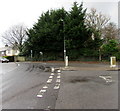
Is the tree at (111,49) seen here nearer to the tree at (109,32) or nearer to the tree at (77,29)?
the tree at (77,29)

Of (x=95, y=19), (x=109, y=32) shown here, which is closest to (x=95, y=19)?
(x=95, y=19)

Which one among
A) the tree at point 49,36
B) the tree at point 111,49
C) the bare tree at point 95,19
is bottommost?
the tree at point 111,49

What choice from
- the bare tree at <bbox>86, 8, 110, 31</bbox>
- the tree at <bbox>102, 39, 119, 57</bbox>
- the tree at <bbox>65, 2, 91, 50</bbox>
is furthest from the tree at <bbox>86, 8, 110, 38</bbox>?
the tree at <bbox>102, 39, 119, 57</bbox>

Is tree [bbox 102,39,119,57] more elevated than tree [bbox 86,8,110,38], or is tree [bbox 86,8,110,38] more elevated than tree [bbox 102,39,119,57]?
tree [bbox 86,8,110,38]

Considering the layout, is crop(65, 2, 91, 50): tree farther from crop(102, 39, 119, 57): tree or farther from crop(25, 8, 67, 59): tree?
crop(102, 39, 119, 57): tree

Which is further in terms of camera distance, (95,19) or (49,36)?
(95,19)

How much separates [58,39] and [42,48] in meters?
5.15

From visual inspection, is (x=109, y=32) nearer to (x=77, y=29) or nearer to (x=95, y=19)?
(x=95, y=19)

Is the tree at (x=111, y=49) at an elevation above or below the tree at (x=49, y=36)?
below

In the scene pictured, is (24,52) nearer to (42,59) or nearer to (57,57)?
(42,59)

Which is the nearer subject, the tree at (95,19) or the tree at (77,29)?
the tree at (77,29)

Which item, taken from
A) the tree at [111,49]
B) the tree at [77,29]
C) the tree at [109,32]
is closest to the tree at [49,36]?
the tree at [77,29]

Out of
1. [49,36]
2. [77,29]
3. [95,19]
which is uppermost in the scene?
[95,19]

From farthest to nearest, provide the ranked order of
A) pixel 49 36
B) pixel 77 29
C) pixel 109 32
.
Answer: pixel 109 32
pixel 49 36
pixel 77 29
